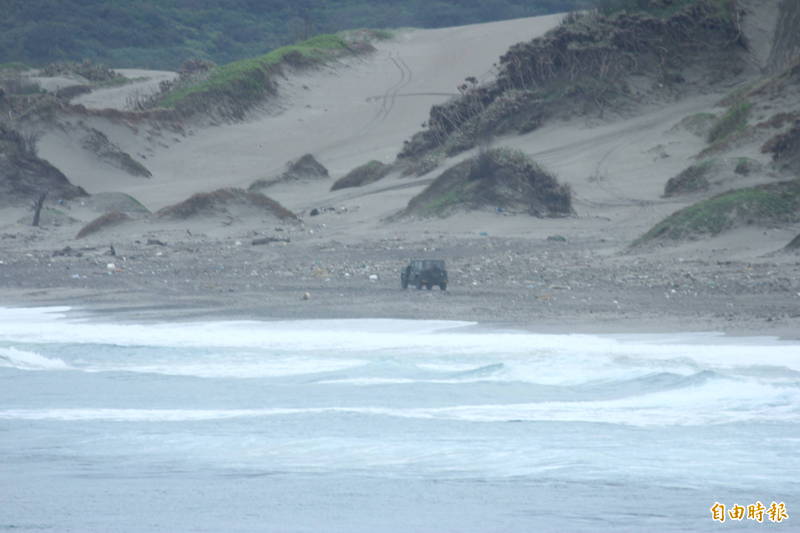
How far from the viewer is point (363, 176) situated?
3503cm

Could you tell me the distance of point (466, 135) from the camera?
36.3m

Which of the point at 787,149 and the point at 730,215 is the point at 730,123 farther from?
the point at 730,215

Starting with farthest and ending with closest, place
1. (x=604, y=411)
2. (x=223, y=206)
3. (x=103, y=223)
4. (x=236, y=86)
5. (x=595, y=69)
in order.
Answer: (x=236, y=86)
(x=595, y=69)
(x=223, y=206)
(x=103, y=223)
(x=604, y=411)

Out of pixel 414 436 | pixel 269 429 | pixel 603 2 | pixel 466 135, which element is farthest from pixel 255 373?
pixel 603 2

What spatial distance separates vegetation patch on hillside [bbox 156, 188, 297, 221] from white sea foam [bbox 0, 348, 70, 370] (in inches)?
528

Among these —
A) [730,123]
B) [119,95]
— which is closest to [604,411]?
[730,123]

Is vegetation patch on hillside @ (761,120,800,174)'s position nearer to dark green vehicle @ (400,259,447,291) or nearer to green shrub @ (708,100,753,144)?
green shrub @ (708,100,753,144)

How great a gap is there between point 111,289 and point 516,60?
72.6 feet

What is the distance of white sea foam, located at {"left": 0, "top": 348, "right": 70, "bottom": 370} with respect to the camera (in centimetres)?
1400

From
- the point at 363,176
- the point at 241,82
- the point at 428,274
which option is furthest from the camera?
the point at 241,82

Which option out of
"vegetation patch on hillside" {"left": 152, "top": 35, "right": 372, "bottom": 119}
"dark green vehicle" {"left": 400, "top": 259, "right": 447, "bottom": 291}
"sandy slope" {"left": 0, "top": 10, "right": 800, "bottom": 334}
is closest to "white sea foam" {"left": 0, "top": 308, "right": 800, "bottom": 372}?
"sandy slope" {"left": 0, "top": 10, "right": 800, "bottom": 334}

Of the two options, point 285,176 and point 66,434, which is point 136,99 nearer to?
point 285,176

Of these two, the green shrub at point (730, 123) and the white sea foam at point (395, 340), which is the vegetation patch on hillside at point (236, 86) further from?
the white sea foam at point (395, 340)

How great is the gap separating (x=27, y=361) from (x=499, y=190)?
14.6 meters
